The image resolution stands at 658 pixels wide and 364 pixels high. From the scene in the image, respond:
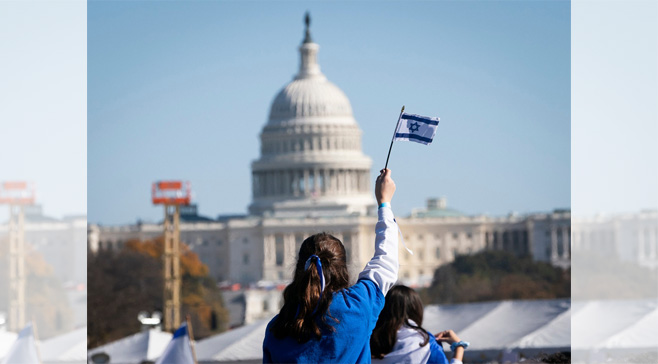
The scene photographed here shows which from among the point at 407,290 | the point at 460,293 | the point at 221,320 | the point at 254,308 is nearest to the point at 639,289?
the point at 407,290

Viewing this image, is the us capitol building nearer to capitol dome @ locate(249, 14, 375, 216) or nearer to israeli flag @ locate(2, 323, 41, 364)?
capitol dome @ locate(249, 14, 375, 216)

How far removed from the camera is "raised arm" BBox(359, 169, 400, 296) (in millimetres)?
5691

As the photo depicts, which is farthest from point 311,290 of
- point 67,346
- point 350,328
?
point 67,346

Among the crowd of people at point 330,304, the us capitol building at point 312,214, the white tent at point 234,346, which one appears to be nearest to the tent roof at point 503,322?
the white tent at point 234,346

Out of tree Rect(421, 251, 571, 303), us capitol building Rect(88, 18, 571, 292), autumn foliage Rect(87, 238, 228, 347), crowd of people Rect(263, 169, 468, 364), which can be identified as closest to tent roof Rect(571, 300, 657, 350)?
crowd of people Rect(263, 169, 468, 364)

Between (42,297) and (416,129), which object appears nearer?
(416,129)

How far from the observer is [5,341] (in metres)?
7.68

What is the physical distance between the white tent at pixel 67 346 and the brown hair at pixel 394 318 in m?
1.45

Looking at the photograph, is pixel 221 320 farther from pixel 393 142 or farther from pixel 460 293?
pixel 393 142

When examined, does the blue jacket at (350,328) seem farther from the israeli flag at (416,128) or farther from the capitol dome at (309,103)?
the capitol dome at (309,103)

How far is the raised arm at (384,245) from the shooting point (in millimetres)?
5691

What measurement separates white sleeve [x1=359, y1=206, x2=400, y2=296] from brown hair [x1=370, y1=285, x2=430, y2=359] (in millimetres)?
Result: 600

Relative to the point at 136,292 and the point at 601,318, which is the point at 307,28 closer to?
the point at 136,292

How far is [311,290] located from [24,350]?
171cm
